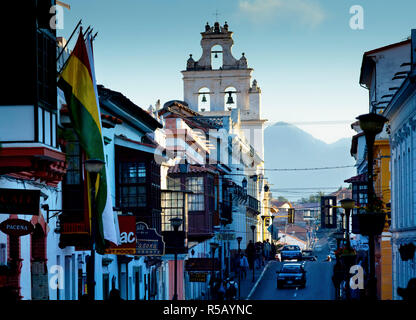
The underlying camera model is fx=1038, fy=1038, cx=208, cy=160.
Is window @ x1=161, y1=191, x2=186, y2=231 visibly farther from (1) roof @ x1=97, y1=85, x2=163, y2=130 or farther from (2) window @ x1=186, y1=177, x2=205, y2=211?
(2) window @ x1=186, y1=177, x2=205, y2=211

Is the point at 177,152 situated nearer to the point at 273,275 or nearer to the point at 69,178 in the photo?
the point at 273,275

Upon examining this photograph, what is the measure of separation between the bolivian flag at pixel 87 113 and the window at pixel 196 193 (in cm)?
3460

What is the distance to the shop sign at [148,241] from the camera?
109 ft

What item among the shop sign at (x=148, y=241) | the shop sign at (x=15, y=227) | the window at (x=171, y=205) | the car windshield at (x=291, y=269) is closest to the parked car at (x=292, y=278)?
the car windshield at (x=291, y=269)

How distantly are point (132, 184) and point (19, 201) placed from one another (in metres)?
20.0

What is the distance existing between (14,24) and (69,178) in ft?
31.4

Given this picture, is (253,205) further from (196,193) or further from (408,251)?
(408,251)

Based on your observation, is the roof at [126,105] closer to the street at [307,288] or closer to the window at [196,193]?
the window at [196,193]

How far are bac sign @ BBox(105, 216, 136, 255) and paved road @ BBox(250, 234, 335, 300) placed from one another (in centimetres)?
2503

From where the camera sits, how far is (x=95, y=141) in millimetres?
A: 22688

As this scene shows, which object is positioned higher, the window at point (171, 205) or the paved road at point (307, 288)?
the window at point (171, 205)

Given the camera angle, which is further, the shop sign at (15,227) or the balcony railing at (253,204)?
the balcony railing at (253,204)

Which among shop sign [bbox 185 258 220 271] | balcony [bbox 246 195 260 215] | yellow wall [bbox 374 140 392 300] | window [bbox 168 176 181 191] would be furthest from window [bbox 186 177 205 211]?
balcony [bbox 246 195 260 215]
